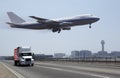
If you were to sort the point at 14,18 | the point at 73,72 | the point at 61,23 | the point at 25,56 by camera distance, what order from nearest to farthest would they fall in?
the point at 73,72, the point at 25,56, the point at 61,23, the point at 14,18

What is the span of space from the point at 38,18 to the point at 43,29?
333 centimetres

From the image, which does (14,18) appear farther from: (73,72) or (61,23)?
(73,72)

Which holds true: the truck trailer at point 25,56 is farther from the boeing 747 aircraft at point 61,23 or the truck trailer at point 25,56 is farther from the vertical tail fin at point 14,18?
the vertical tail fin at point 14,18

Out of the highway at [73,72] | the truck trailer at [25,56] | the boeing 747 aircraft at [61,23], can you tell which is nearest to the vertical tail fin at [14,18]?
the boeing 747 aircraft at [61,23]

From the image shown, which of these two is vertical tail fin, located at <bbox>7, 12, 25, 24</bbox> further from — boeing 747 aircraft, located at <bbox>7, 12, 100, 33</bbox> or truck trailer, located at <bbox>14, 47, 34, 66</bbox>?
truck trailer, located at <bbox>14, 47, 34, 66</bbox>

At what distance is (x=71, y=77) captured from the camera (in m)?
29.2

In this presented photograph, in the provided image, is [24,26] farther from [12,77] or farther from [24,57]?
[12,77]

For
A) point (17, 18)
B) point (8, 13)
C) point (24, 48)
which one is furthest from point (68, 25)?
point (8, 13)

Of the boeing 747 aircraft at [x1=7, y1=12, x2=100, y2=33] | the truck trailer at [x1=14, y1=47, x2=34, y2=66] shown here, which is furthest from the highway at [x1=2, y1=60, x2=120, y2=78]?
the boeing 747 aircraft at [x1=7, y1=12, x2=100, y2=33]

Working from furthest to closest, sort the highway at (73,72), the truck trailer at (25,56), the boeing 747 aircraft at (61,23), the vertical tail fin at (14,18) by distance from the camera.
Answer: the vertical tail fin at (14,18), the boeing 747 aircraft at (61,23), the truck trailer at (25,56), the highway at (73,72)

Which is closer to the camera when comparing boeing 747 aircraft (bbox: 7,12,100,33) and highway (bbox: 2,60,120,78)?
highway (bbox: 2,60,120,78)

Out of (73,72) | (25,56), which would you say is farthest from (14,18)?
(73,72)

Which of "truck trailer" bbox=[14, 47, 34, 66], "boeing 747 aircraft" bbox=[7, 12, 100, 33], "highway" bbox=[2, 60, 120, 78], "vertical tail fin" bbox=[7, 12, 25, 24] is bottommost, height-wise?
"highway" bbox=[2, 60, 120, 78]

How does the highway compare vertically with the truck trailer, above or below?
below
